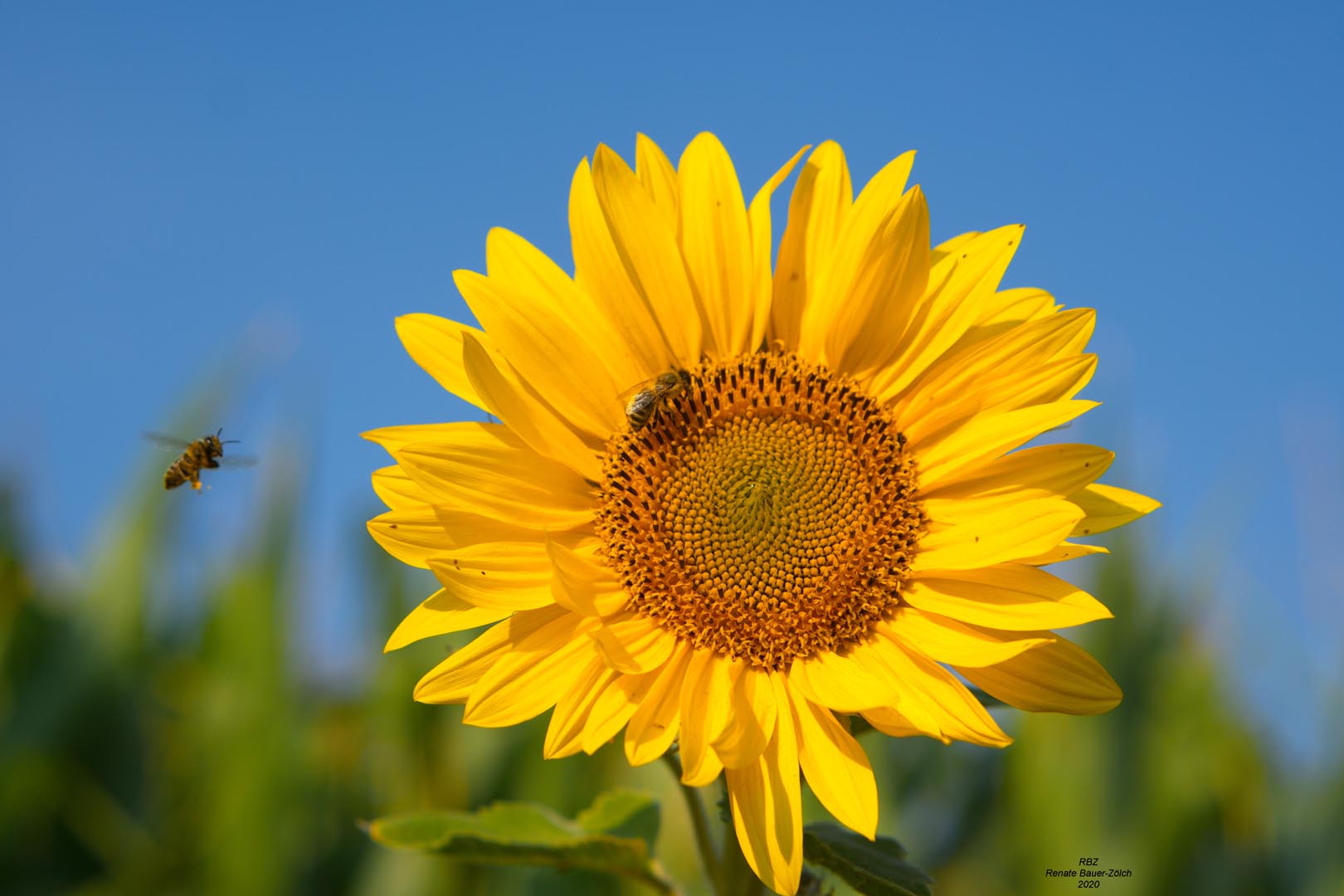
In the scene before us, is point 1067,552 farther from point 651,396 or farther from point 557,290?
point 557,290

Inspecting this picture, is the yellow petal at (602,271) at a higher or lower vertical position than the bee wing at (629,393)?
higher

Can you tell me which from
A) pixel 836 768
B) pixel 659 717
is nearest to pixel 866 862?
pixel 836 768

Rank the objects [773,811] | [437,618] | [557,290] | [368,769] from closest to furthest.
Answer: [773,811], [437,618], [557,290], [368,769]

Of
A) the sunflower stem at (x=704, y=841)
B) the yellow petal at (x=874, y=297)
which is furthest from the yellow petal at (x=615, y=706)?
the yellow petal at (x=874, y=297)

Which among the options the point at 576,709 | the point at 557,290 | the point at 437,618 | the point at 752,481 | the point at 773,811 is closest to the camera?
the point at 773,811

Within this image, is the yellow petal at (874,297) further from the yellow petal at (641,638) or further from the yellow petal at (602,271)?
the yellow petal at (641,638)
